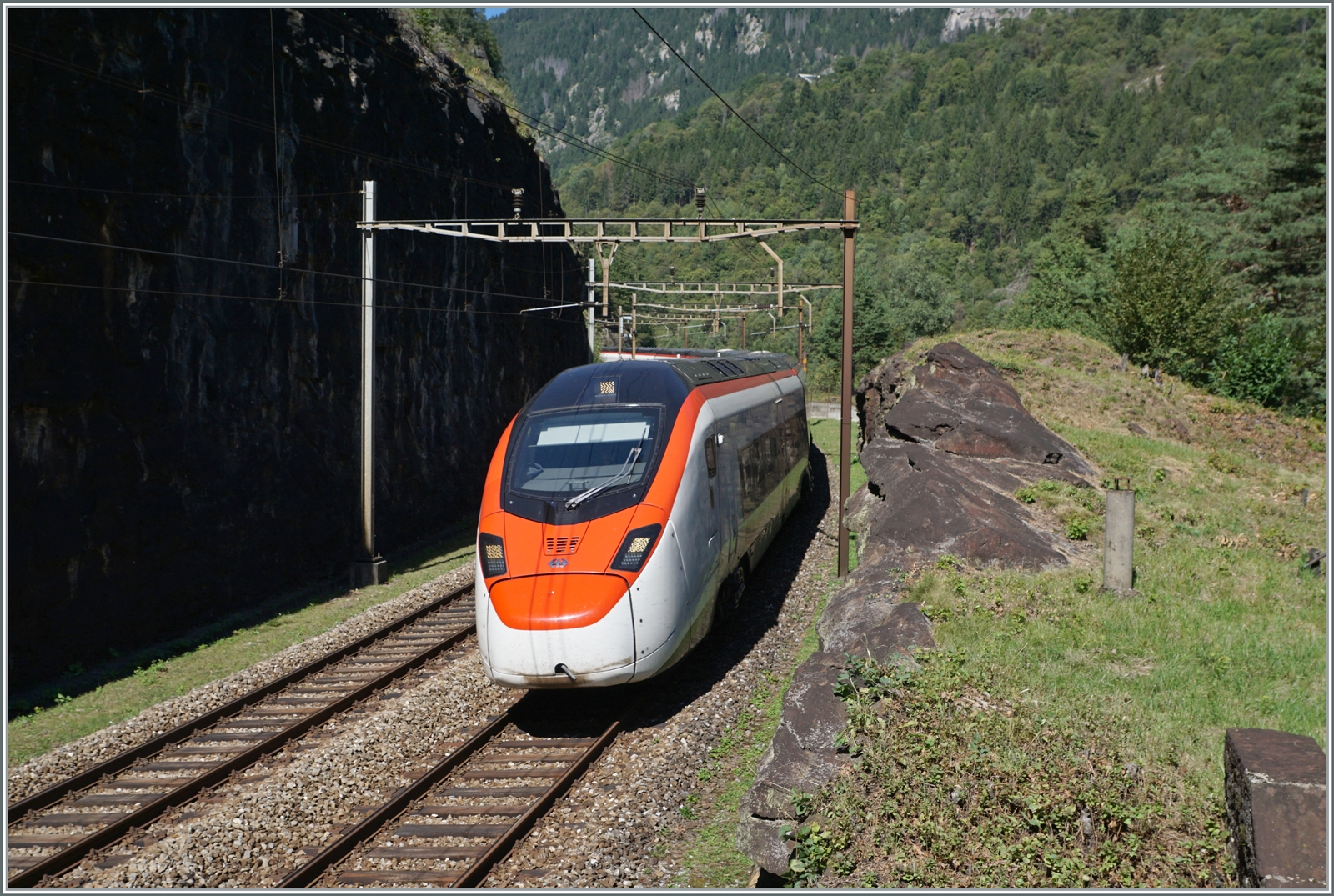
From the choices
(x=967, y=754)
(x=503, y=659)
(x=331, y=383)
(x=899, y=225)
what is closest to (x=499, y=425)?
(x=331, y=383)

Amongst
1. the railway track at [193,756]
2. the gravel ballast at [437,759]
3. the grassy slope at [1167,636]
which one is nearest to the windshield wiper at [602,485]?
the gravel ballast at [437,759]

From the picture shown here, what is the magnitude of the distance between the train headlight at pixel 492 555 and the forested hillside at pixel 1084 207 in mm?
28953

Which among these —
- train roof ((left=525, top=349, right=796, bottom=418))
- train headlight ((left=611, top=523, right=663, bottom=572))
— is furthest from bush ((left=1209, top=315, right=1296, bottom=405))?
train headlight ((left=611, top=523, right=663, bottom=572))

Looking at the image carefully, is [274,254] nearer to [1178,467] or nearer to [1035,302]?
[1178,467]

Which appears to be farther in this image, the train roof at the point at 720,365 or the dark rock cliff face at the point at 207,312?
the dark rock cliff face at the point at 207,312

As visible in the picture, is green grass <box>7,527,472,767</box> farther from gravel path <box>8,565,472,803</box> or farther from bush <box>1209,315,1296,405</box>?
bush <box>1209,315,1296,405</box>

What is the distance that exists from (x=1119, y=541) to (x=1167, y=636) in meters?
1.62

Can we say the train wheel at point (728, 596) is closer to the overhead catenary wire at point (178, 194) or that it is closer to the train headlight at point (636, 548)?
the train headlight at point (636, 548)

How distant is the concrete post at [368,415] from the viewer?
1836 cm

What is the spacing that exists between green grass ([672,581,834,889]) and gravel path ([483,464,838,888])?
49 mm

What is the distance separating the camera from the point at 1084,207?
308 feet

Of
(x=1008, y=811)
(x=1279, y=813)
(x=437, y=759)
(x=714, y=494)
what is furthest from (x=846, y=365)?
(x=1279, y=813)

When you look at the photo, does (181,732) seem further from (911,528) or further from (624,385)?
(911,528)

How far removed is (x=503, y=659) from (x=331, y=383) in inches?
554
